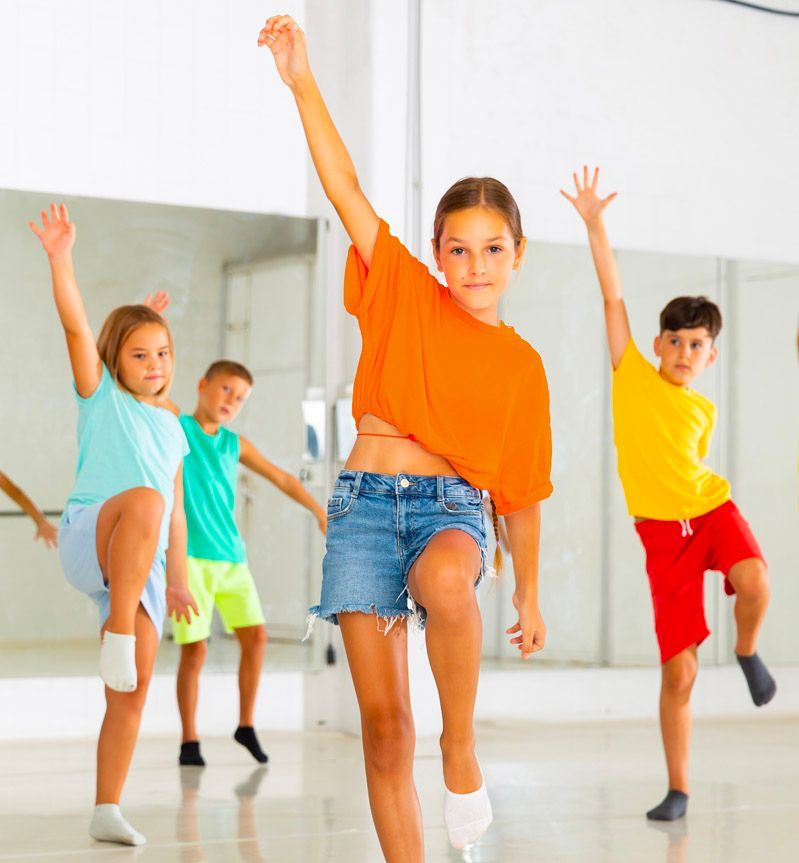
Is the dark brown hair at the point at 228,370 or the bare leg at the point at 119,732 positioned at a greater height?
the dark brown hair at the point at 228,370

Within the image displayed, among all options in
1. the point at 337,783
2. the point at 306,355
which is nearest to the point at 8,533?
the point at 306,355

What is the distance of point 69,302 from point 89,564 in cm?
60

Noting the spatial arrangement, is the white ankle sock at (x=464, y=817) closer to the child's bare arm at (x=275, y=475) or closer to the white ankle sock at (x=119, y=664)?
the white ankle sock at (x=119, y=664)

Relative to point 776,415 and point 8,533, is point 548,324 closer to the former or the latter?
point 776,415

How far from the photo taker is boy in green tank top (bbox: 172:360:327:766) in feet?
15.0

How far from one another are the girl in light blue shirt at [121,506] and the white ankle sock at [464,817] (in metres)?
1.11

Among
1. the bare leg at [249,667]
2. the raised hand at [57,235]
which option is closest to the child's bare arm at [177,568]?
the raised hand at [57,235]

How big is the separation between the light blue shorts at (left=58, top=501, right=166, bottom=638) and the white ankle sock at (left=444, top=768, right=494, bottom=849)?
131 cm

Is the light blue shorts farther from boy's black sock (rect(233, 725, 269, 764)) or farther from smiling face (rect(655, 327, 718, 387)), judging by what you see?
smiling face (rect(655, 327, 718, 387))

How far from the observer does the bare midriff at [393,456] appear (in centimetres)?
227

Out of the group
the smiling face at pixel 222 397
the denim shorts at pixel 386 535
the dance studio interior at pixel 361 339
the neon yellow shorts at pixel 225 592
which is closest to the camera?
the denim shorts at pixel 386 535

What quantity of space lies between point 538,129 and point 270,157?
1152 millimetres

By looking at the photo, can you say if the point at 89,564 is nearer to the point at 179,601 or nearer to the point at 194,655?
the point at 179,601

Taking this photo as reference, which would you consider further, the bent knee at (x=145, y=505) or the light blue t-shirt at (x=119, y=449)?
the light blue t-shirt at (x=119, y=449)
